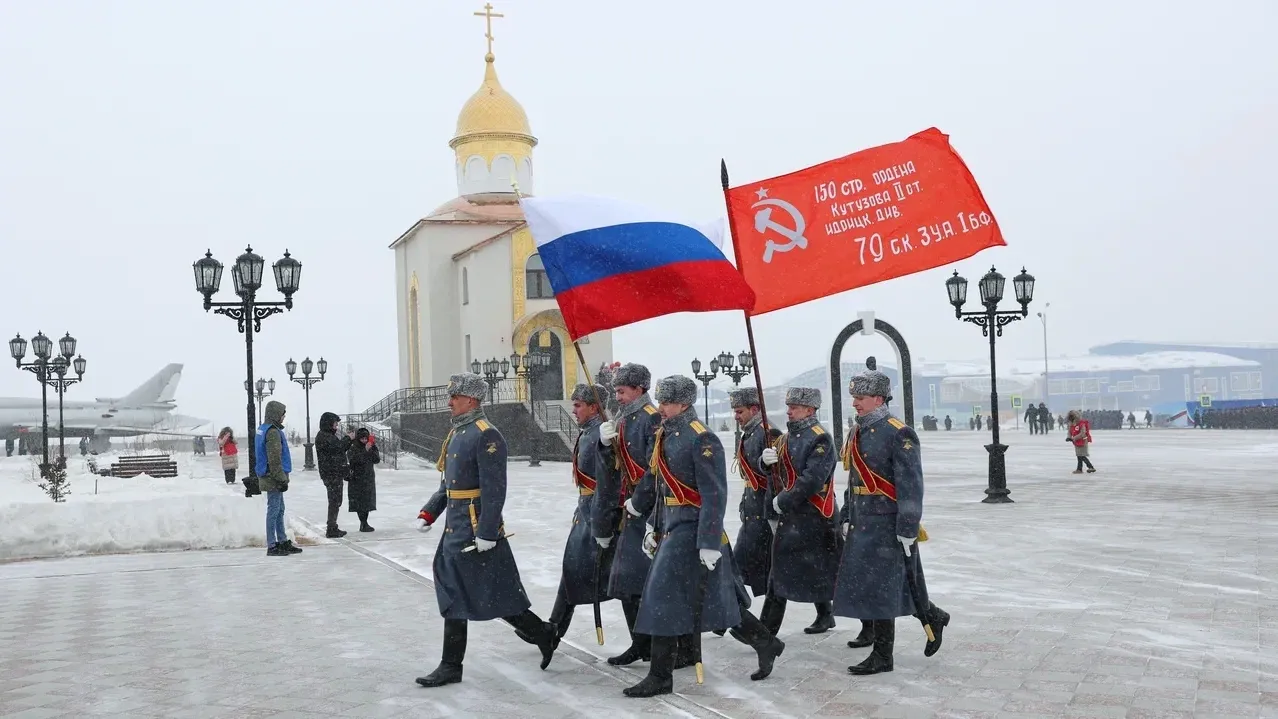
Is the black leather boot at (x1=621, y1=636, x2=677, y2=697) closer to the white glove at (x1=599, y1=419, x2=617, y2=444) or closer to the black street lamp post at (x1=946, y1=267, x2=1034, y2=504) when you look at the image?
the white glove at (x1=599, y1=419, x2=617, y2=444)

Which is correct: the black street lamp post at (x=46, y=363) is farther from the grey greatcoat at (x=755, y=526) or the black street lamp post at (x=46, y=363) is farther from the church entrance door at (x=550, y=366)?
the grey greatcoat at (x=755, y=526)

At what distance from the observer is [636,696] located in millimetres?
6527

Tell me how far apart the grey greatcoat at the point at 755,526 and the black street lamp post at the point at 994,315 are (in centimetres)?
1089

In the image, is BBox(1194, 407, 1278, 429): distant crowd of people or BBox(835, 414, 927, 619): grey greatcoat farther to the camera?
BBox(1194, 407, 1278, 429): distant crowd of people

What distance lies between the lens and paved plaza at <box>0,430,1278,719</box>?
6438 mm

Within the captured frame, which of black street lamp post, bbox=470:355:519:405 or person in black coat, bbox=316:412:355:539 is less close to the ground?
black street lamp post, bbox=470:355:519:405

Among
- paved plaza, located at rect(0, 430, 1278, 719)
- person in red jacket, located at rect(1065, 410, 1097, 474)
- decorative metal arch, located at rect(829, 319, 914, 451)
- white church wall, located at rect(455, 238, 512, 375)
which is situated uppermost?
white church wall, located at rect(455, 238, 512, 375)

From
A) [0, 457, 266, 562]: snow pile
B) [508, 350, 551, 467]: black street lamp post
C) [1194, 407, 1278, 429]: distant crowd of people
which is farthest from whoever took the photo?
[1194, 407, 1278, 429]: distant crowd of people

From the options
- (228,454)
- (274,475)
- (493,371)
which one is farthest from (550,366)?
(274,475)

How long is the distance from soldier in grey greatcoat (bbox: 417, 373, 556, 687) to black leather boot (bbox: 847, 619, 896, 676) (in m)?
1.92

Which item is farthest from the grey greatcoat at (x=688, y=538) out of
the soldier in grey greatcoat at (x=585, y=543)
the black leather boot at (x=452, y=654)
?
the black leather boot at (x=452, y=654)

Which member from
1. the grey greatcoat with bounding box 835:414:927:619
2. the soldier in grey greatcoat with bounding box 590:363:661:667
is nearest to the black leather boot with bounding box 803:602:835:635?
the grey greatcoat with bounding box 835:414:927:619

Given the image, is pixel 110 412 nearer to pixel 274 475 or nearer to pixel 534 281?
pixel 534 281

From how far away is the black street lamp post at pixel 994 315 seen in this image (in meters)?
18.6
